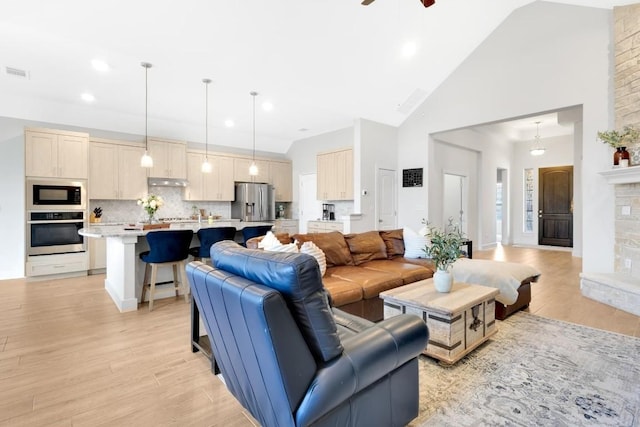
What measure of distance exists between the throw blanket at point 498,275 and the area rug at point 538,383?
0.41 m

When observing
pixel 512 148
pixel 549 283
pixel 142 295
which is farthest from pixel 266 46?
pixel 512 148

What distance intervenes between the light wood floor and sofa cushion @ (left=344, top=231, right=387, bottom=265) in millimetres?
1830

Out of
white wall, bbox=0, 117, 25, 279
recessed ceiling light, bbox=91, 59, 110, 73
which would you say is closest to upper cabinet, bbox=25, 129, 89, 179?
white wall, bbox=0, 117, 25, 279

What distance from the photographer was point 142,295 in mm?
3902

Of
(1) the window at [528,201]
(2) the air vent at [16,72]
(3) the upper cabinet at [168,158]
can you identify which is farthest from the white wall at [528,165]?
(2) the air vent at [16,72]

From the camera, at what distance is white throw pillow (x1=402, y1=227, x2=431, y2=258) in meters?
4.05

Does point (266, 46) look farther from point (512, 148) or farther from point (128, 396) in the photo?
point (512, 148)

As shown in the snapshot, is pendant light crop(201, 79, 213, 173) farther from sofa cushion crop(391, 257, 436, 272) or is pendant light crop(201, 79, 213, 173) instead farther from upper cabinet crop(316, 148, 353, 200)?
sofa cushion crop(391, 257, 436, 272)

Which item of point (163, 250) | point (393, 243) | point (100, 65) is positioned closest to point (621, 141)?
point (393, 243)

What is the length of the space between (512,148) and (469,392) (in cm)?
928

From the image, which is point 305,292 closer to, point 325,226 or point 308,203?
point 325,226

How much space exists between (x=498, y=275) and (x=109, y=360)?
366 cm

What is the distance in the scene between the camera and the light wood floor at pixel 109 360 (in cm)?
184

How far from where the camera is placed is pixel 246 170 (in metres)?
7.73
